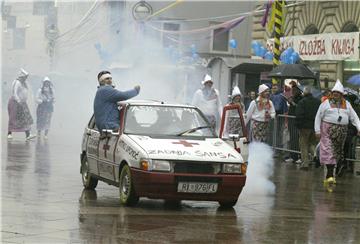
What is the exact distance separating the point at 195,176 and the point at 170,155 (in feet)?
1.35

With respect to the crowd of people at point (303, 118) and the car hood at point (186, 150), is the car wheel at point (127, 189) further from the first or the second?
the crowd of people at point (303, 118)

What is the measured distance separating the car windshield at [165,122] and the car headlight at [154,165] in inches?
38.3

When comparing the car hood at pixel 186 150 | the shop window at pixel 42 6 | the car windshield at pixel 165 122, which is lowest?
the car hood at pixel 186 150

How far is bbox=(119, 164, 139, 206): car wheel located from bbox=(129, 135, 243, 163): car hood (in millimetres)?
427

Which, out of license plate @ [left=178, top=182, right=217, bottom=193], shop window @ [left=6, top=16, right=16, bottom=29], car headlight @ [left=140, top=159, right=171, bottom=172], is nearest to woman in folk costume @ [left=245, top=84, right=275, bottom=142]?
license plate @ [left=178, top=182, right=217, bottom=193]

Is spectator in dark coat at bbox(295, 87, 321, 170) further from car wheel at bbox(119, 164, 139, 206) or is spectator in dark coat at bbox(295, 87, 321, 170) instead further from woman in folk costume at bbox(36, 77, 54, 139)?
woman in folk costume at bbox(36, 77, 54, 139)

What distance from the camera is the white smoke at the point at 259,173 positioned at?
48.6 feet

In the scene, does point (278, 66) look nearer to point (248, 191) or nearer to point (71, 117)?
point (248, 191)

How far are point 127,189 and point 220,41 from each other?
4029 cm

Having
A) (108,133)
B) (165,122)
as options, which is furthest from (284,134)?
(108,133)

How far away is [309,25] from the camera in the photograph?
36.6 metres

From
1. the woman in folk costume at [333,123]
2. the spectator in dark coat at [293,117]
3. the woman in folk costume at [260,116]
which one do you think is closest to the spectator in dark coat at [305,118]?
the woman in folk costume at [260,116]

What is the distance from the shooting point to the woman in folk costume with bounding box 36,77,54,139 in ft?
89.2

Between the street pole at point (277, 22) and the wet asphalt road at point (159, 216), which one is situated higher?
the street pole at point (277, 22)
